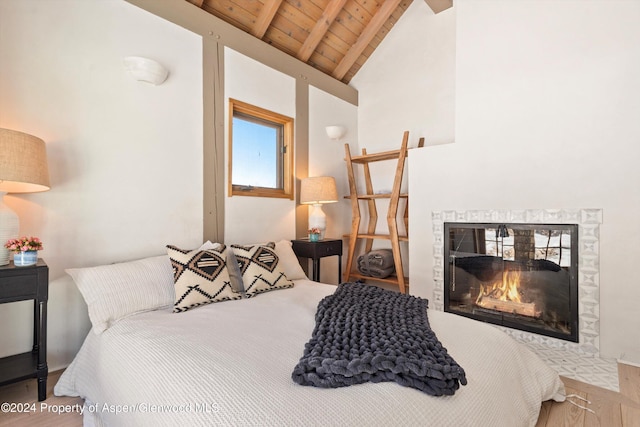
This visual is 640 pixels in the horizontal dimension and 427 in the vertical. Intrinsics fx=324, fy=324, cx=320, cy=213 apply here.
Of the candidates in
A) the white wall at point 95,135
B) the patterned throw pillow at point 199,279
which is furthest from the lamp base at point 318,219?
the patterned throw pillow at point 199,279

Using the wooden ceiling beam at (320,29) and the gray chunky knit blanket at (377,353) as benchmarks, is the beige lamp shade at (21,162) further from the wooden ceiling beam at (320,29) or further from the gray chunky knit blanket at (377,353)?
the wooden ceiling beam at (320,29)

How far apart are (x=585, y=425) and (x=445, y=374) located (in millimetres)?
1147

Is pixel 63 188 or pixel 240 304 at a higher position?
pixel 63 188

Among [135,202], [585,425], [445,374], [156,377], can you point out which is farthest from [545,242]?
[135,202]

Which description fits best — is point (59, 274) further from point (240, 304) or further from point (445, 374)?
point (445, 374)

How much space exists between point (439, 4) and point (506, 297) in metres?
3.14

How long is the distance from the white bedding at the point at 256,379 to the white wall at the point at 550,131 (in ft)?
4.37

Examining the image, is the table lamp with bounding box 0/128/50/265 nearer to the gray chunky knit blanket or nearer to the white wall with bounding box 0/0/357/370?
the white wall with bounding box 0/0/357/370

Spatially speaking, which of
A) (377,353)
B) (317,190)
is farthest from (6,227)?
(317,190)

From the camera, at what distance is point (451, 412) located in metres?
0.96

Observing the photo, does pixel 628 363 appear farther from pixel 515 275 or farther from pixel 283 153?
pixel 283 153

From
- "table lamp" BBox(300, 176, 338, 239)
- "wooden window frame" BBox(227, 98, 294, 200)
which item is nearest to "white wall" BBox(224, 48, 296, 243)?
"wooden window frame" BBox(227, 98, 294, 200)

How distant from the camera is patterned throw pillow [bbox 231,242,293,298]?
2271 millimetres

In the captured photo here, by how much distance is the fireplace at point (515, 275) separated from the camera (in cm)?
245
